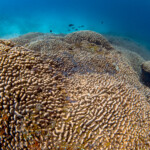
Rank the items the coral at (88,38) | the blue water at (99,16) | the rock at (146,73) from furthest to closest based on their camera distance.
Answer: the blue water at (99,16)
the coral at (88,38)
the rock at (146,73)

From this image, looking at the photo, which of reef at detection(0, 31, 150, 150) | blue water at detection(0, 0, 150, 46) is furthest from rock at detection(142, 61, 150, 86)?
blue water at detection(0, 0, 150, 46)

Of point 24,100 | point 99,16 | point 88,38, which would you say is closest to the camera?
point 24,100

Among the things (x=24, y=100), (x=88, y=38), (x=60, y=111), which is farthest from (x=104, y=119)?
(x=88, y=38)

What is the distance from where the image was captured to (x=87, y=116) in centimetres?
206

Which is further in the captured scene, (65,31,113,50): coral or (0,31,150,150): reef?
(65,31,113,50): coral

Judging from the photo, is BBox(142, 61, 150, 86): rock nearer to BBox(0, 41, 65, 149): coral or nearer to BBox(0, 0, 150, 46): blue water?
BBox(0, 41, 65, 149): coral

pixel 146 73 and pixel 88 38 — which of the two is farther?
pixel 88 38

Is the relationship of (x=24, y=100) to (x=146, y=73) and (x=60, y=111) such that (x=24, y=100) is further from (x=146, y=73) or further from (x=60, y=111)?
(x=146, y=73)

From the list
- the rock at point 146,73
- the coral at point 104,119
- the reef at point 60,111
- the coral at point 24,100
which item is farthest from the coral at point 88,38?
the coral at point 24,100

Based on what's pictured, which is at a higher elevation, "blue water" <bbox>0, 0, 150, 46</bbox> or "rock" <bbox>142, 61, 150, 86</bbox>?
"blue water" <bbox>0, 0, 150, 46</bbox>

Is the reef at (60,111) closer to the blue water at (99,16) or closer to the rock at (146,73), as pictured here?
the rock at (146,73)

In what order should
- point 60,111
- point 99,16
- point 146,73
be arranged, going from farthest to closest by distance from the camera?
point 99,16 → point 146,73 → point 60,111

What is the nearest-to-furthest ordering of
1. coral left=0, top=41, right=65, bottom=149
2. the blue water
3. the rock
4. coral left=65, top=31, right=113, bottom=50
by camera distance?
coral left=0, top=41, right=65, bottom=149, the rock, coral left=65, top=31, right=113, bottom=50, the blue water

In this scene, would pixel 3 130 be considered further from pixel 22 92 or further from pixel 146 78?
pixel 146 78
